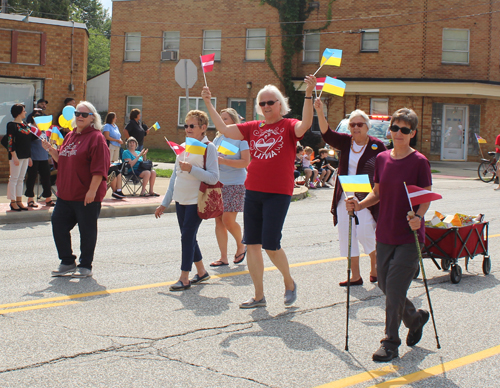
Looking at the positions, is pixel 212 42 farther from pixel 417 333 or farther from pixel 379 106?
pixel 417 333

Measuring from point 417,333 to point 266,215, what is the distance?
167 centimetres

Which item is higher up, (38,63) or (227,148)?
(38,63)

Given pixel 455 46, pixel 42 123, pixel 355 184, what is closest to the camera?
pixel 355 184

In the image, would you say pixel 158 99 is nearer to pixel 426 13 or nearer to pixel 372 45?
pixel 372 45

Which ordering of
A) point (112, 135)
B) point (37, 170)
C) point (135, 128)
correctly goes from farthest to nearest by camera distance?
point (135, 128)
point (112, 135)
point (37, 170)

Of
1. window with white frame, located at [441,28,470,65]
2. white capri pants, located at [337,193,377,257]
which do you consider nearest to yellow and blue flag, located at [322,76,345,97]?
white capri pants, located at [337,193,377,257]

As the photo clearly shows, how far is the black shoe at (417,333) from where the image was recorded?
4.87 meters

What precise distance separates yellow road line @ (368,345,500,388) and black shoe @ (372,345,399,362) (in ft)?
0.81

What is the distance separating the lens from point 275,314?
5758mm

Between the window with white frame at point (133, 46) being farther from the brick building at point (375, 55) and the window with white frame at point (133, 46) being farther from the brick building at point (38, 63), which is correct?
the brick building at point (38, 63)

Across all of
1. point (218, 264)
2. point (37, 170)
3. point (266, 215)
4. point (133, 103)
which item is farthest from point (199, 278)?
point (133, 103)

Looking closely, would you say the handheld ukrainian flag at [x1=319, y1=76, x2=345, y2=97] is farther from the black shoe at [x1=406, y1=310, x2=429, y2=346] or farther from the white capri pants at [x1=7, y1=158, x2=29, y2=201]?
the white capri pants at [x1=7, y1=158, x2=29, y2=201]

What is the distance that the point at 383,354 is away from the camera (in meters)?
4.58

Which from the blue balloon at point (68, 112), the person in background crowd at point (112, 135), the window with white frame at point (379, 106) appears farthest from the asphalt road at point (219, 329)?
the window with white frame at point (379, 106)
